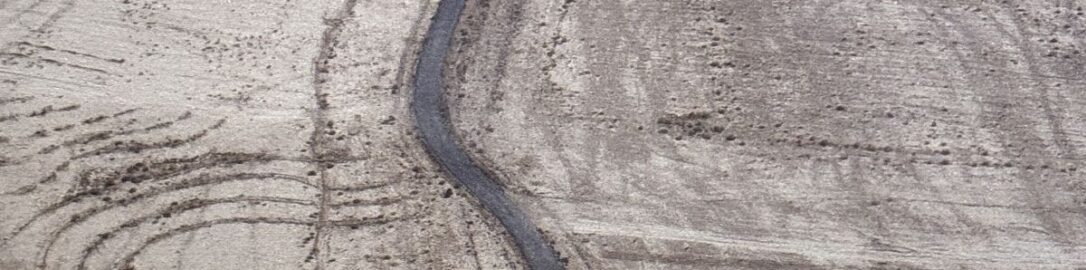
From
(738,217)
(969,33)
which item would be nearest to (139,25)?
(738,217)

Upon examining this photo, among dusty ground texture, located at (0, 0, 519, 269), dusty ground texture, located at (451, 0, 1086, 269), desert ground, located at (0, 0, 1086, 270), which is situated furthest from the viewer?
dusty ground texture, located at (451, 0, 1086, 269)

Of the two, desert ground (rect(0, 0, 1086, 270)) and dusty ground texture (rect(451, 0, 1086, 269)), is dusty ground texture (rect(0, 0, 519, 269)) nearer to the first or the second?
desert ground (rect(0, 0, 1086, 270))

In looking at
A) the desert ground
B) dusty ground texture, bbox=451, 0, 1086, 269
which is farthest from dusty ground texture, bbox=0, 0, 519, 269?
dusty ground texture, bbox=451, 0, 1086, 269

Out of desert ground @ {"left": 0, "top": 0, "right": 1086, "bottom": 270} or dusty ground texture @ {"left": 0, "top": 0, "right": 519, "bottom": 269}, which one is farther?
desert ground @ {"left": 0, "top": 0, "right": 1086, "bottom": 270}

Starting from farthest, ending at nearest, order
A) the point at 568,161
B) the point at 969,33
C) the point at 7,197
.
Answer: the point at 969,33
the point at 568,161
the point at 7,197

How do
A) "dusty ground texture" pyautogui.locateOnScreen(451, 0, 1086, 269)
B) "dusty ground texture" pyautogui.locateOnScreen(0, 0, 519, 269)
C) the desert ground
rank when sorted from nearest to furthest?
"dusty ground texture" pyautogui.locateOnScreen(0, 0, 519, 269), the desert ground, "dusty ground texture" pyautogui.locateOnScreen(451, 0, 1086, 269)

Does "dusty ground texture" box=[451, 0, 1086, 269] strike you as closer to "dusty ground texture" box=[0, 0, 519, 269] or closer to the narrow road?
the narrow road

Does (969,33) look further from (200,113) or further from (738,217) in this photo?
(200,113)
